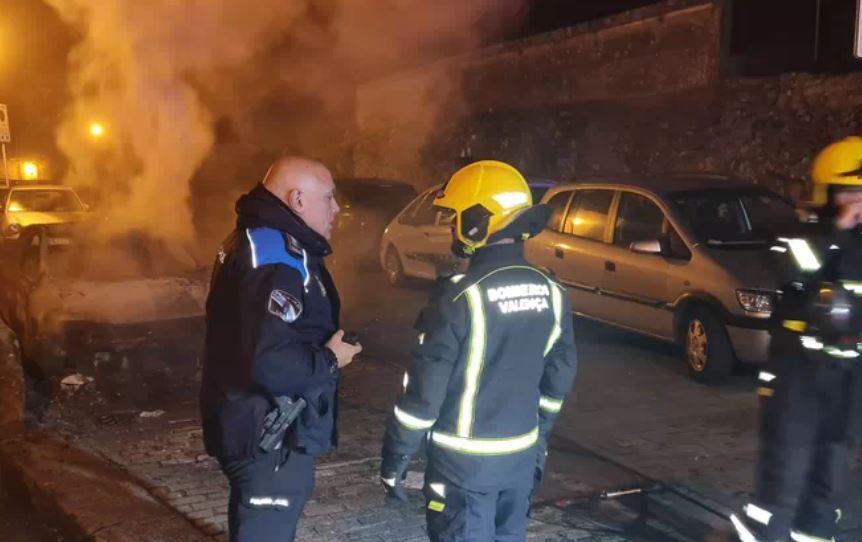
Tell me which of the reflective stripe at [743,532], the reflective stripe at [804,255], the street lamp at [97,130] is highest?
the street lamp at [97,130]

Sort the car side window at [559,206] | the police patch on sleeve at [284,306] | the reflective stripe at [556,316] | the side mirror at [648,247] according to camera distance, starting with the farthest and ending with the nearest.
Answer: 1. the car side window at [559,206]
2. the side mirror at [648,247]
3. the reflective stripe at [556,316]
4. the police patch on sleeve at [284,306]

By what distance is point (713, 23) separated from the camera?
1323 centimetres

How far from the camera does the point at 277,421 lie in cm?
286

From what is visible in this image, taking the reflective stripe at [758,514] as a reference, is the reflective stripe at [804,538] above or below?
below

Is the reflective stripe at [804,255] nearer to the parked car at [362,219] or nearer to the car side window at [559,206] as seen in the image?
the car side window at [559,206]

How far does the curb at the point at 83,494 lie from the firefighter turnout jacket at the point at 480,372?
1980 mm

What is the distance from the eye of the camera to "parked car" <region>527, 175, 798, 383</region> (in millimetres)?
6918

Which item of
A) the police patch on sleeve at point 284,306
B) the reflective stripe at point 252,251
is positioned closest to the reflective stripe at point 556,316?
the police patch on sleeve at point 284,306

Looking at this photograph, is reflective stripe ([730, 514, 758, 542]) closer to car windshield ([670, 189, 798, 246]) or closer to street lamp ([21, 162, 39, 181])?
car windshield ([670, 189, 798, 246])

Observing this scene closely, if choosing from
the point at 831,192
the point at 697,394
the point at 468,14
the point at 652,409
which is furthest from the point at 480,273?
the point at 468,14

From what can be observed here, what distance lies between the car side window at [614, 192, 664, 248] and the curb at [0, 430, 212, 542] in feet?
15.6

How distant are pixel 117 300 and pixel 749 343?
201 inches

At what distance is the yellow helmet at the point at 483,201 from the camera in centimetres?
292

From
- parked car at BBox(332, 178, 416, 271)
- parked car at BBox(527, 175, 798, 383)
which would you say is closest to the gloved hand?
parked car at BBox(527, 175, 798, 383)
